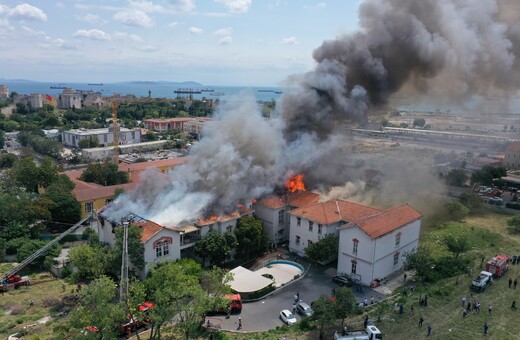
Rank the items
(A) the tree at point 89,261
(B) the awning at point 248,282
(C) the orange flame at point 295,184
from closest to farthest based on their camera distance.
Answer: (B) the awning at point 248,282
(A) the tree at point 89,261
(C) the orange flame at point 295,184

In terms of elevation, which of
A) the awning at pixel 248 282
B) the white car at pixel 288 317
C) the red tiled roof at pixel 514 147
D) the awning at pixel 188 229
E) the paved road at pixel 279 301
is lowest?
the paved road at pixel 279 301

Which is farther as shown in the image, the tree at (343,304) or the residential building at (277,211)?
the residential building at (277,211)

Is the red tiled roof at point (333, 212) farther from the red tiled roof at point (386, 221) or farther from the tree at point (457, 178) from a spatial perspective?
the tree at point (457, 178)

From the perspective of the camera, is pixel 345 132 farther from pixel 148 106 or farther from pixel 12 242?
A: pixel 148 106

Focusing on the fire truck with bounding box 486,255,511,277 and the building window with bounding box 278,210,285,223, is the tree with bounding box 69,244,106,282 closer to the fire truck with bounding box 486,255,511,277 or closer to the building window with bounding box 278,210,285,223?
the building window with bounding box 278,210,285,223

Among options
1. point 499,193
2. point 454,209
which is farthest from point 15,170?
point 499,193

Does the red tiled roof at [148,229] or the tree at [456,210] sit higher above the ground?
the red tiled roof at [148,229]

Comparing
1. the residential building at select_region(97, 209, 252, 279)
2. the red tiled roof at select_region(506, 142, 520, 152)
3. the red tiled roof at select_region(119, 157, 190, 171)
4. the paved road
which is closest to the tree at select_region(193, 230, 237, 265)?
the residential building at select_region(97, 209, 252, 279)

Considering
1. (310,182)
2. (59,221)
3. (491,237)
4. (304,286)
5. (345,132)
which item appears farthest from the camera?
(345,132)

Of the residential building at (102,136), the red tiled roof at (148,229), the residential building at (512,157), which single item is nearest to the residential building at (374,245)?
the red tiled roof at (148,229)
